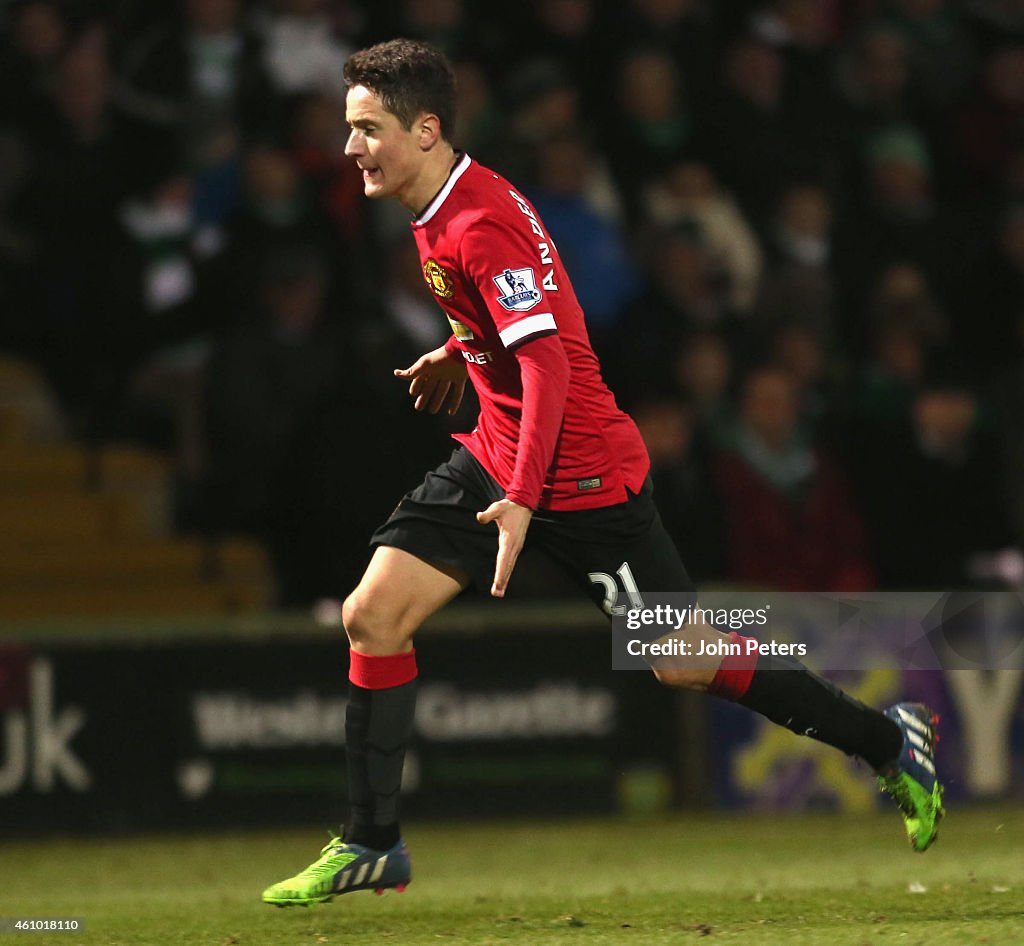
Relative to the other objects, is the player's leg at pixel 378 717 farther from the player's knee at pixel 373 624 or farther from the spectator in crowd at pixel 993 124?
the spectator in crowd at pixel 993 124

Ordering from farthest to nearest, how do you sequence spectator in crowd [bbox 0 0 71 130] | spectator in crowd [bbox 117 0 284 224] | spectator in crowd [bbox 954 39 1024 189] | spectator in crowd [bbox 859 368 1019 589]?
spectator in crowd [bbox 954 39 1024 189]
spectator in crowd [bbox 859 368 1019 589]
spectator in crowd [bbox 117 0 284 224]
spectator in crowd [bbox 0 0 71 130]

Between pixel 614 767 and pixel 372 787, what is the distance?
400cm

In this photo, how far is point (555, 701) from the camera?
30.9ft

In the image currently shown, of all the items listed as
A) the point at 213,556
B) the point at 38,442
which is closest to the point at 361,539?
the point at 213,556

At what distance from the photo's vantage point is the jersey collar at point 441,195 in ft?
17.4

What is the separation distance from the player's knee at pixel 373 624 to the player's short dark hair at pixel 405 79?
1237 mm

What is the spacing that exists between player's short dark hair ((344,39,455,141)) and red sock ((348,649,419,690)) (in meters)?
1.39

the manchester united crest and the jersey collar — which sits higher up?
the jersey collar

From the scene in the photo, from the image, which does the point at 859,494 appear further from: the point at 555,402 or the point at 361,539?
the point at 555,402

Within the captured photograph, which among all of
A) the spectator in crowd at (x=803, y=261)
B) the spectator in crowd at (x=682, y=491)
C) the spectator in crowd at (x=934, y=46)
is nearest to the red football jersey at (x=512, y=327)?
the spectator in crowd at (x=682, y=491)

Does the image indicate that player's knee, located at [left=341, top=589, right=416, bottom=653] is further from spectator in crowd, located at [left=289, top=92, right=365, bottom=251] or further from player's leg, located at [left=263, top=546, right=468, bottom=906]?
spectator in crowd, located at [left=289, top=92, right=365, bottom=251]

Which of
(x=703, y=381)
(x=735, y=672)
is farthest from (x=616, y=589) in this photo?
(x=703, y=381)

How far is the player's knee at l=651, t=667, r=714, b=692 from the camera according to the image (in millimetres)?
5496

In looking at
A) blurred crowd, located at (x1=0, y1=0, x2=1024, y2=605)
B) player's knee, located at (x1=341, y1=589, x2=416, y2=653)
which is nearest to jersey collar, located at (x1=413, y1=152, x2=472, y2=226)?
player's knee, located at (x1=341, y1=589, x2=416, y2=653)
